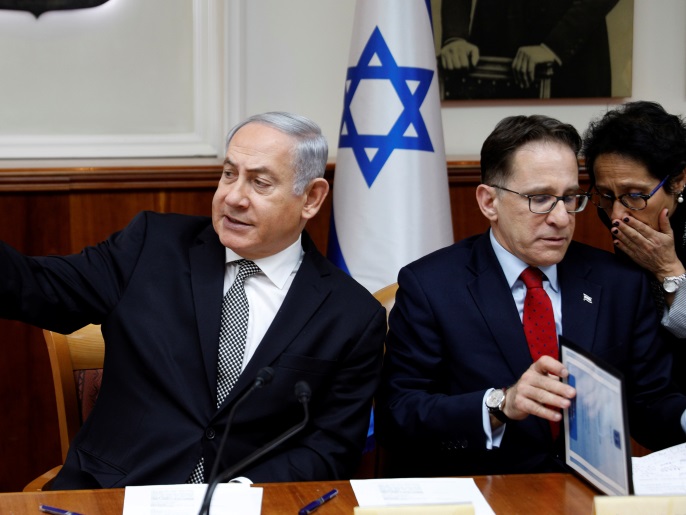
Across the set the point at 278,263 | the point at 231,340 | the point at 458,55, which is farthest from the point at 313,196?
→ the point at 458,55

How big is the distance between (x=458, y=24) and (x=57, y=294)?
8.30 feet

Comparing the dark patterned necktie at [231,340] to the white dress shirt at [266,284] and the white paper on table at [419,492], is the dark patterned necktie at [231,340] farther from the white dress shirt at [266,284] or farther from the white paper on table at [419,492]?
the white paper on table at [419,492]

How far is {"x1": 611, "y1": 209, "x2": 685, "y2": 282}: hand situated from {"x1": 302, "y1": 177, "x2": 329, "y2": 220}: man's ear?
2.72 ft

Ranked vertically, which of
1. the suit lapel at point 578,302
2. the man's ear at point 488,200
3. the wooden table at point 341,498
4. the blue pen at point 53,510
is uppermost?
the man's ear at point 488,200

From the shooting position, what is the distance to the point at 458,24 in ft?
13.6

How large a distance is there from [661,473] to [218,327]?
1.10 metres

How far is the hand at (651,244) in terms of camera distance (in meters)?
2.52

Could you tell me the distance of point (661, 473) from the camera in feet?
6.59

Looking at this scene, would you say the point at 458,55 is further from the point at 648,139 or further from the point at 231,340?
the point at 231,340

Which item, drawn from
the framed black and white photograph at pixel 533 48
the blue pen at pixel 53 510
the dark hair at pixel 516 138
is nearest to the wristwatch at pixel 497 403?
the dark hair at pixel 516 138

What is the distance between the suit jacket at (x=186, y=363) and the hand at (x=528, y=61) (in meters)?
2.16

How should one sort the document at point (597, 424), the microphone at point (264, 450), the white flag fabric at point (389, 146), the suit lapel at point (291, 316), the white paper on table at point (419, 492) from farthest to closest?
the white flag fabric at point (389, 146)
the suit lapel at point (291, 316)
the white paper on table at point (419, 492)
the document at point (597, 424)
the microphone at point (264, 450)

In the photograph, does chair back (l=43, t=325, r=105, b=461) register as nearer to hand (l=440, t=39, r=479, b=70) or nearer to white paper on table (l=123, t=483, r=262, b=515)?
white paper on table (l=123, t=483, r=262, b=515)

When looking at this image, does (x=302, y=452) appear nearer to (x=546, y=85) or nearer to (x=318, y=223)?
(x=318, y=223)
